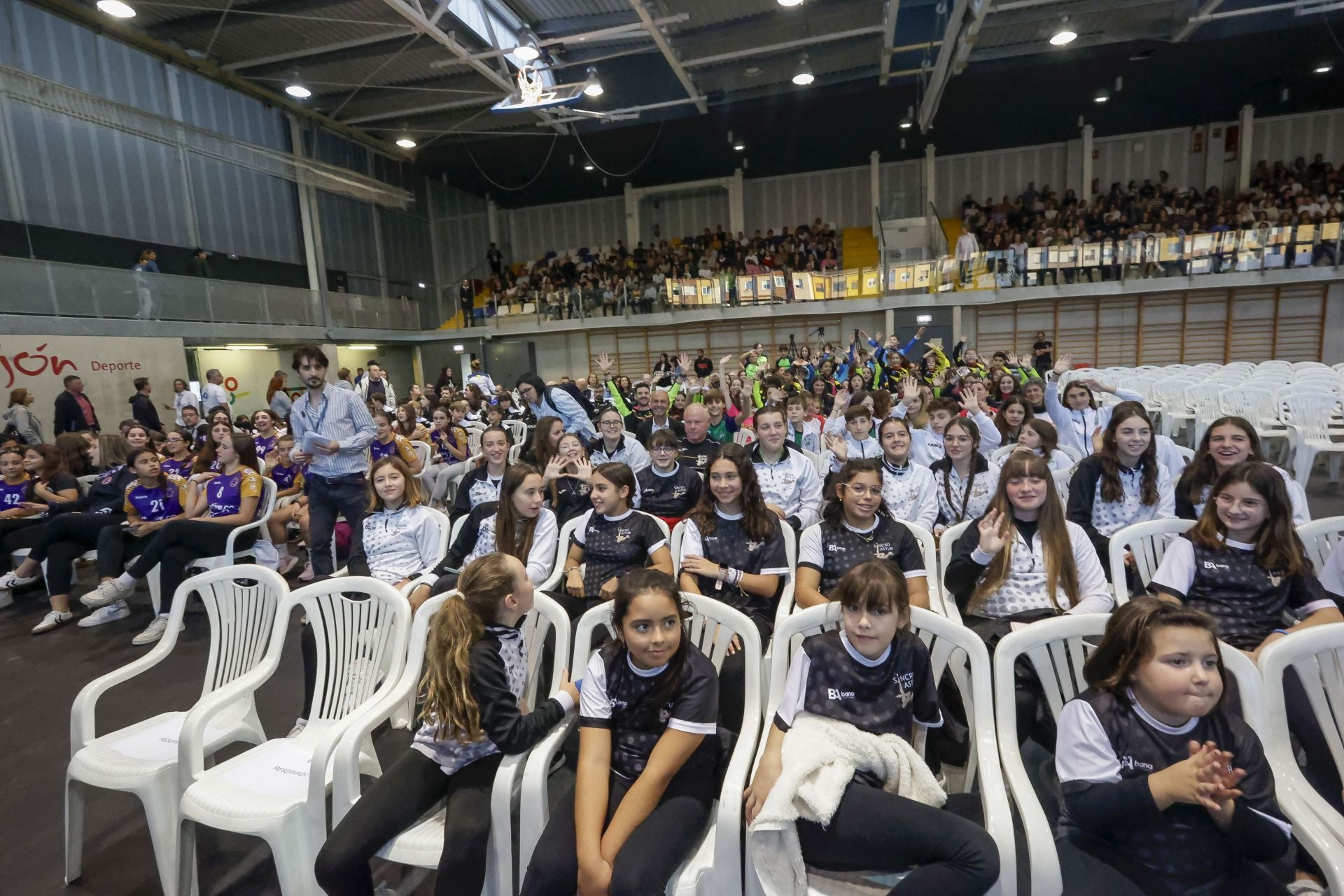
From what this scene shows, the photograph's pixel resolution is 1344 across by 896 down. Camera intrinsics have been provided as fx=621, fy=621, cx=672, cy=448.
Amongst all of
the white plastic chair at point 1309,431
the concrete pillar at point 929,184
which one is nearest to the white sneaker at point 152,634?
the white plastic chair at point 1309,431

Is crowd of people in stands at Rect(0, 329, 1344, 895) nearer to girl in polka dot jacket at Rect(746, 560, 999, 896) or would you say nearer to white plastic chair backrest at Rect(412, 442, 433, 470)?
girl in polka dot jacket at Rect(746, 560, 999, 896)

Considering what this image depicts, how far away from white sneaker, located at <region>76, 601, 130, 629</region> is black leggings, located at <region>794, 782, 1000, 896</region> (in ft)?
16.3

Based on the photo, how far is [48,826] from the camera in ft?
7.55

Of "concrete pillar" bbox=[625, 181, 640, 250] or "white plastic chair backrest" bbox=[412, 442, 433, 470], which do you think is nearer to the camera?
"white plastic chair backrest" bbox=[412, 442, 433, 470]

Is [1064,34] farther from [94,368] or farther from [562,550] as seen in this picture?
[94,368]

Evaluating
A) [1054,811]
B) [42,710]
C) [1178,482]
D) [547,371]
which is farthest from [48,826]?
[547,371]

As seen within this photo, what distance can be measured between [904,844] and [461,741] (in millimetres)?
1182

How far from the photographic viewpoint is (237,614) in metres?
2.47

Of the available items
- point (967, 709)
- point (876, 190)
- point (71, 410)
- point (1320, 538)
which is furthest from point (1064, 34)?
point (71, 410)

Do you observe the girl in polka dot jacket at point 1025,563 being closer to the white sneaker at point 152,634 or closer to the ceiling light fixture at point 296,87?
the white sneaker at point 152,634

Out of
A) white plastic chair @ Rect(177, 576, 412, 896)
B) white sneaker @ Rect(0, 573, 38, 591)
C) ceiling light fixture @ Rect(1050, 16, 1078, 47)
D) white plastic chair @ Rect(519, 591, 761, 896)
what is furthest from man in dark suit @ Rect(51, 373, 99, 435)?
ceiling light fixture @ Rect(1050, 16, 1078, 47)

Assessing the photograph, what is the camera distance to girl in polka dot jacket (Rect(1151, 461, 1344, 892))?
2.07 metres

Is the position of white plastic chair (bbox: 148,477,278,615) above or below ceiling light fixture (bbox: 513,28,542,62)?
below

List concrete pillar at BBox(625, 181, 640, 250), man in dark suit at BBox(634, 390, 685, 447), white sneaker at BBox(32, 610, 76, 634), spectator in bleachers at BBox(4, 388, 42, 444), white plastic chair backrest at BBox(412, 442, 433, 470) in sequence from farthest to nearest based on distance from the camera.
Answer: concrete pillar at BBox(625, 181, 640, 250)
spectator in bleachers at BBox(4, 388, 42, 444)
white plastic chair backrest at BBox(412, 442, 433, 470)
man in dark suit at BBox(634, 390, 685, 447)
white sneaker at BBox(32, 610, 76, 634)
